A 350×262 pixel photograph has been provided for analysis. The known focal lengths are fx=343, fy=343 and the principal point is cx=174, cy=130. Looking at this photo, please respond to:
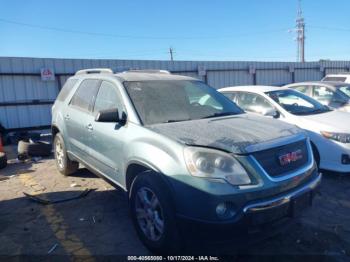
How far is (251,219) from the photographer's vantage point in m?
2.84

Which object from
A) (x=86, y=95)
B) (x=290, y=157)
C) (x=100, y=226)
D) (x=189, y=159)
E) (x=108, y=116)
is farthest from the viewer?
(x=86, y=95)

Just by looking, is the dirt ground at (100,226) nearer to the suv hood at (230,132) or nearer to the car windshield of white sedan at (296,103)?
the suv hood at (230,132)

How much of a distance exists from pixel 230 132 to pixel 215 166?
1.74 feet

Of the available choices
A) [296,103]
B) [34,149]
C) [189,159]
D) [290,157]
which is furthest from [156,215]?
[34,149]

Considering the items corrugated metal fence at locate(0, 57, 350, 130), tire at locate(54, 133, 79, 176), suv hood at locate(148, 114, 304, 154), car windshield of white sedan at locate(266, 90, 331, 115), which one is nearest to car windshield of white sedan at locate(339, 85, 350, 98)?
car windshield of white sedan at locate(266, 90, 331, 115)

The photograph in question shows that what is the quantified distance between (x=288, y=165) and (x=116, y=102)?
83.2 inches

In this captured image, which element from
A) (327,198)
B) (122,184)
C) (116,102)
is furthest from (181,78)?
(327,198)

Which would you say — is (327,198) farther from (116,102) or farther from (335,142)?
(116,102)

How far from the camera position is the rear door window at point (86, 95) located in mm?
4824

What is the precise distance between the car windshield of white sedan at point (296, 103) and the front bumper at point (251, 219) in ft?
11.8

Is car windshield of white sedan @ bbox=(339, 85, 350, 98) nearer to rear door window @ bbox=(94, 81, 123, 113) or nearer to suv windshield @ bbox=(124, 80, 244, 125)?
suv windshield @ bbox=(124, 80, 244, 125)

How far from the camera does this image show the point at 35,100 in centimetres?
1138

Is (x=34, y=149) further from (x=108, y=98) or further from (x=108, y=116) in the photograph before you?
(x=108, y=116)

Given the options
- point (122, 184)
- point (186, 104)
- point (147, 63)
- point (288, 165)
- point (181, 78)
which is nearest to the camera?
point (288, 165)
